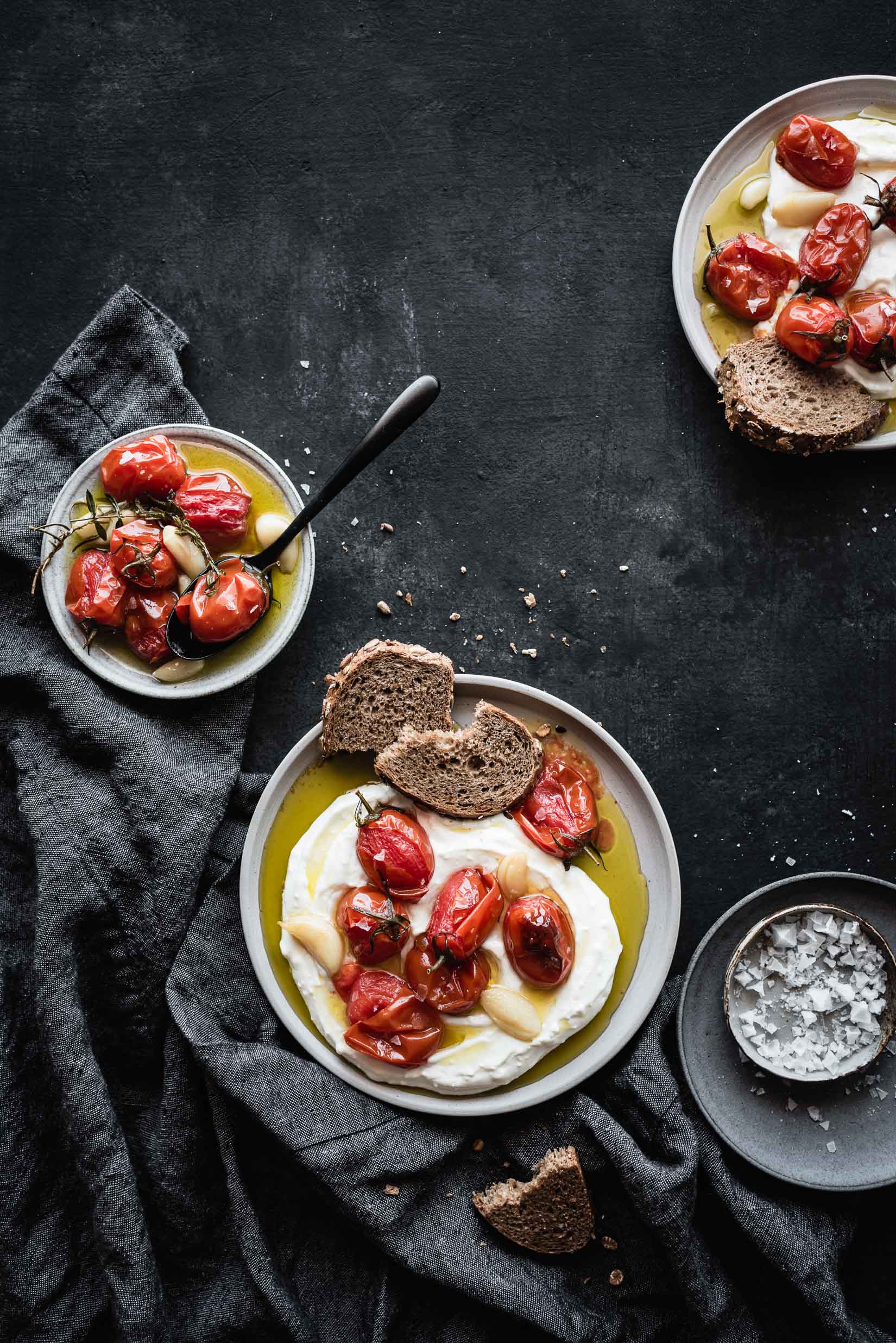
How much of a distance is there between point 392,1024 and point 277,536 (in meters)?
1.40

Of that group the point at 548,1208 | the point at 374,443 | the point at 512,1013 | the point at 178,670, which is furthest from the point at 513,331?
the point at 548,1208

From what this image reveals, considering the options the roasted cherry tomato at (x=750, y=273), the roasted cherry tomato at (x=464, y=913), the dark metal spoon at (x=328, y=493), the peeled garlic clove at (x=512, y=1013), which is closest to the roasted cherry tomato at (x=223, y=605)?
the dark metal spoon at (x=328, y=493)

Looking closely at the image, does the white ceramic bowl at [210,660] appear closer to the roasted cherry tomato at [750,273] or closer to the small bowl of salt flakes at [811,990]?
the roasted cherry tomato at [750,273]

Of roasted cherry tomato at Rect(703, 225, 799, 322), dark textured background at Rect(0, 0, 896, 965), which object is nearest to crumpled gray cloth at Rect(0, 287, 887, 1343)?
dark textured background at Rect(0, 0, 896, 965)

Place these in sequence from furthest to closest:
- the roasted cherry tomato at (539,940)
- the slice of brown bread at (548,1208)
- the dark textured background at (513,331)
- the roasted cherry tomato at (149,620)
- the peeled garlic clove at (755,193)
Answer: the dark textured background at (513,331), the peeled garlic clove at (755,193), the roasted cherry tomato at (149,620), the slice of brown bread at (548,1208), the roasted cherry tomato at (539,940)

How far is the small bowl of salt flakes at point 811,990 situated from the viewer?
8.94 feet

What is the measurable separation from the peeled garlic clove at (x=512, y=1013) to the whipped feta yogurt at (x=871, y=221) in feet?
6.58

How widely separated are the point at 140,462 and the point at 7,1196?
206cm

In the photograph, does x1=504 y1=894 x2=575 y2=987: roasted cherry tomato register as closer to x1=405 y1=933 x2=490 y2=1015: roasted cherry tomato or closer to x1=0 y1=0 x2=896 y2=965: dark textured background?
x1=405 y1=933 x2=490 y2=1015: roasted cherry tomato

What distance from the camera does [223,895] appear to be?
9.40ft

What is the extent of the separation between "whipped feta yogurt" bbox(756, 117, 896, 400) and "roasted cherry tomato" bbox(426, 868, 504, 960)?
1.79 meters

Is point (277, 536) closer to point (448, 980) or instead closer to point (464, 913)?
point (464, 913)

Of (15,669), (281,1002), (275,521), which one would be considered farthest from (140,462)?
(281,1002)

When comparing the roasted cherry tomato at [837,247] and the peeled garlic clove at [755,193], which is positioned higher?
the peeled garlic clove at [755,193]
